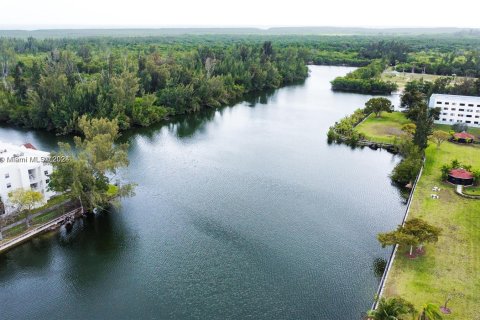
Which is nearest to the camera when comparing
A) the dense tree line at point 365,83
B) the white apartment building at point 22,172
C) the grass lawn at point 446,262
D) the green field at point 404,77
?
the grass lawn at point 446,262

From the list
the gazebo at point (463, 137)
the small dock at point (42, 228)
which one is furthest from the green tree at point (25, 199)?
the gazebo at point (463, 137)

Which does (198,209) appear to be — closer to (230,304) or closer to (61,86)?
(230,304)

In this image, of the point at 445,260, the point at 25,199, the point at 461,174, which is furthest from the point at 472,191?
the point at 25,199

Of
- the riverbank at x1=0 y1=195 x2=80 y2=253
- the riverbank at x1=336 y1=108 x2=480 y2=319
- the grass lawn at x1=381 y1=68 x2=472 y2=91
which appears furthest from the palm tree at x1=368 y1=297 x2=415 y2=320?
the grass lawn at x1=381 y1=68 x2=472 y2=91

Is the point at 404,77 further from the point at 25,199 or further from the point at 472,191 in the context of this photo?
the point at 25,199

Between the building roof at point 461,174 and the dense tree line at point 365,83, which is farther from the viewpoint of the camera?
the dense tree line at point 365,83

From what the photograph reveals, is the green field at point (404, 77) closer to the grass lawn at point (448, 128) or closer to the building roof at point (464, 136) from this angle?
the grass lawn at point (448, 128)

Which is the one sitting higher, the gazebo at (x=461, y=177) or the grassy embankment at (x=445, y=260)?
the gazebo at (x=461, y=177)

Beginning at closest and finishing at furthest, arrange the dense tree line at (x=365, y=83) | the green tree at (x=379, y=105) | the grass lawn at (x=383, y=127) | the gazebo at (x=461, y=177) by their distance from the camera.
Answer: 1. the gazebo at (x=461, y=177)
2. the grass lawn at (x=383, y=127)
3. the green tree at (x=379, y=105)
4. the dense tree line at (x=365, y=83)

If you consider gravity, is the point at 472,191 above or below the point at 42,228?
below
